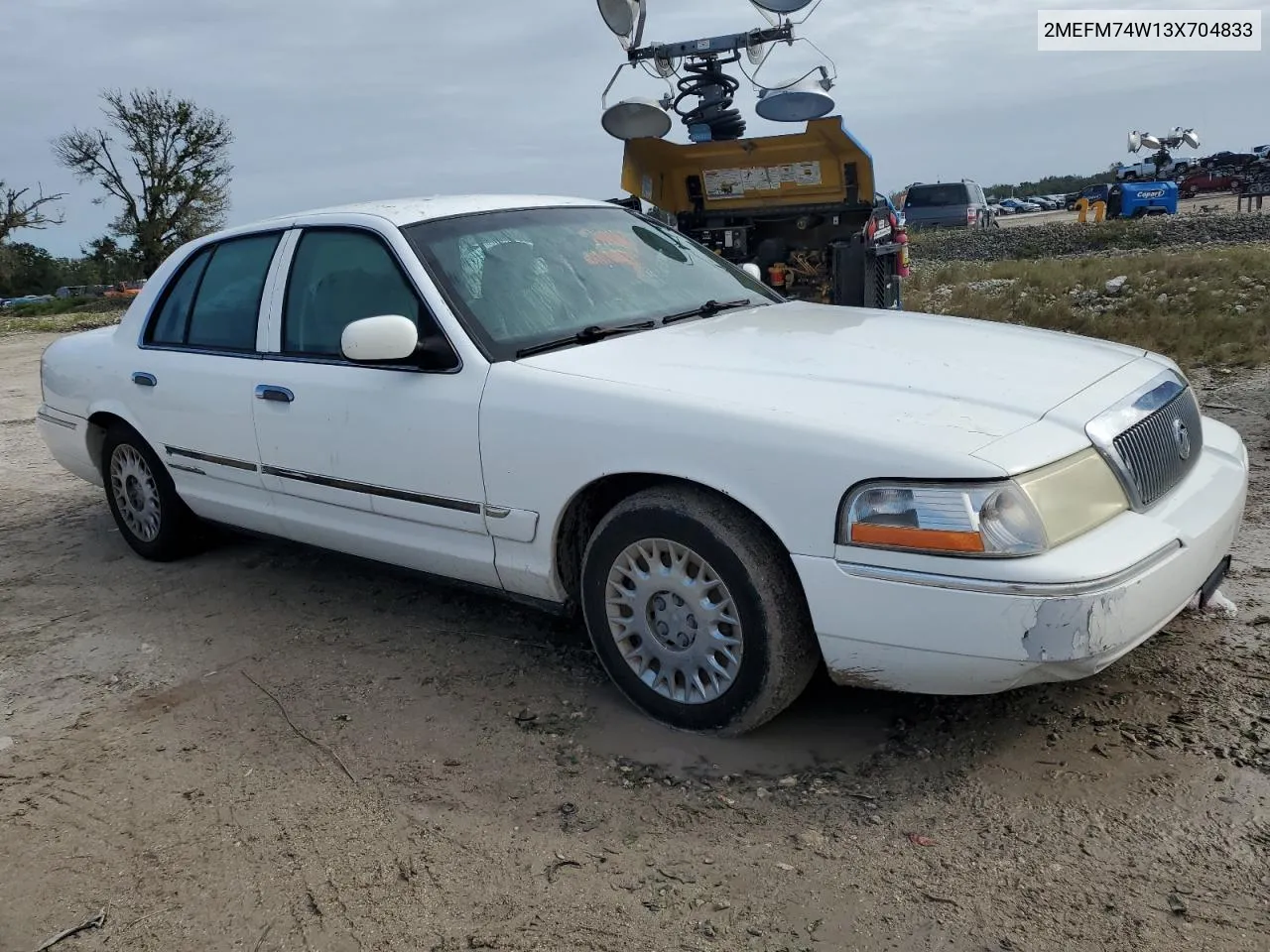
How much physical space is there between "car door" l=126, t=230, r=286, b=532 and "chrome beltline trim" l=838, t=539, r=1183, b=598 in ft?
8.72

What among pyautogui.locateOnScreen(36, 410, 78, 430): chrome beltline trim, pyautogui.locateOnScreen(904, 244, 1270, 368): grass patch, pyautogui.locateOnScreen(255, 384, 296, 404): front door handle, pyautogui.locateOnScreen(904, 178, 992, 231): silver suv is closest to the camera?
pyautogui.locateOnScreen(255, 384, 296, 404): front door handle

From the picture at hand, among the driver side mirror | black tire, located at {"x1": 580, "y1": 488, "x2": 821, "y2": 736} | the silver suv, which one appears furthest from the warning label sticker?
the silver suv

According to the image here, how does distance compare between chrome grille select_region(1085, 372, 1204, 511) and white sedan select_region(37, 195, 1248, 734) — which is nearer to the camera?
white sedan select_region(37, 195, 1248, 734)

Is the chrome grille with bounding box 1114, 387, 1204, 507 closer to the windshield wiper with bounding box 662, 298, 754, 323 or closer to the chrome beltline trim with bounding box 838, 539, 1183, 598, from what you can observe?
the chrome beltline trim with bounding box 838, 539, 1183, 598

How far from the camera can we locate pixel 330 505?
405 centimetres

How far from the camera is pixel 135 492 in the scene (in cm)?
531

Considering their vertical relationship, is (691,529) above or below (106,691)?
above

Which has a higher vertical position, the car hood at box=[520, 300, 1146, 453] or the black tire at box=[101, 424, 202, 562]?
the car hood at box=[520, 300, 1146, 453]

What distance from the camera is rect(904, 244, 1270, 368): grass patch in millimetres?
8516

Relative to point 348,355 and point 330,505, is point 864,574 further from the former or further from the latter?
point 330,505

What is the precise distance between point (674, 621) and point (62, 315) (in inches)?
1137

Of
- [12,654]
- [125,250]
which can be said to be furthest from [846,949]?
[125,250]

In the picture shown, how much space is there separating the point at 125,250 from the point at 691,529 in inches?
1501

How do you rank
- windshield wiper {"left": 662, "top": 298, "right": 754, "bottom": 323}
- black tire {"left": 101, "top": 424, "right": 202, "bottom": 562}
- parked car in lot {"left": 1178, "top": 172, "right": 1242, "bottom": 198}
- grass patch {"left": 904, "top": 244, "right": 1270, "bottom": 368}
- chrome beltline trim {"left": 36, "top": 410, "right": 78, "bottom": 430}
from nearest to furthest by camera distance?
windshield wiper {"left": 662, "top": 298, "right": 754, "bottom": 323} → black tire {"left": 101, "top": 424, "right": 202, "bottom": 562} → chrome beltline trim {"left": 36, "top": 410, "right": 78, "bottom": 430} → grass patch {"left": 904, "top": 244, "right": 1270, "bottom": 368} → parked car in lot {"left": 1178, "top": 172, "right": 1242, "bottom": 198}
